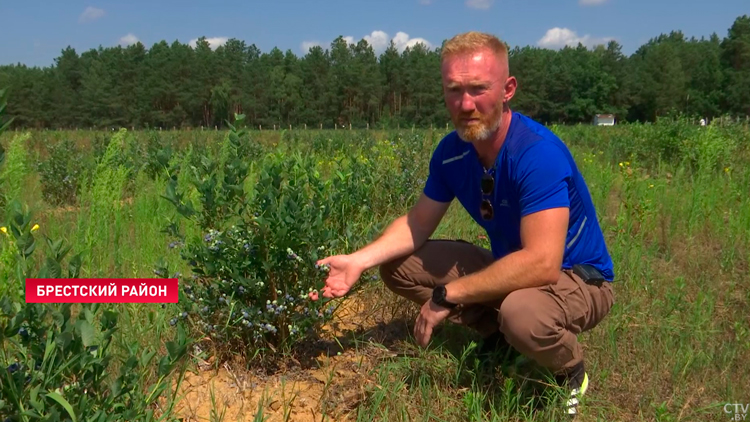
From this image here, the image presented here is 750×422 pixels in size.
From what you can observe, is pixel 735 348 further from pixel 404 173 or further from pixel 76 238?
pixel 76 238

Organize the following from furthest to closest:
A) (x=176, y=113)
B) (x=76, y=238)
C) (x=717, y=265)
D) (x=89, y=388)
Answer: (x=176, y=113) → (x=717, y=265) → (x=76, y=238) → (x=89, y=388)

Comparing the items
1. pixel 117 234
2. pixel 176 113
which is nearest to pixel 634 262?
pixel 117 234

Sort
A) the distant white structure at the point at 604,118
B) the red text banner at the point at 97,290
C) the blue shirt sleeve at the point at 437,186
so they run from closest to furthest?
the red text banner at the point at 97,290 < the blue shirt sleeve at the point at 437,186 < the distant white structure at the point at 604,118

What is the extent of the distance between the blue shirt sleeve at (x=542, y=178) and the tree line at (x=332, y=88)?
52.7 m

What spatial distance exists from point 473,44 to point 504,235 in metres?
0.75

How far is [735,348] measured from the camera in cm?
261

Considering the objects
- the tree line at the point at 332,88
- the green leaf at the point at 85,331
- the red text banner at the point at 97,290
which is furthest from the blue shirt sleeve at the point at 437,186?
the tree line at the point at 332,88

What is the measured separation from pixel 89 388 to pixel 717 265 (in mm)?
3493

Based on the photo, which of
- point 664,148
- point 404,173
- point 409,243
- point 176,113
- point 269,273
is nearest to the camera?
point 269,273

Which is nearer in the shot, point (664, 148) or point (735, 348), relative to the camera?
point (735, 348)

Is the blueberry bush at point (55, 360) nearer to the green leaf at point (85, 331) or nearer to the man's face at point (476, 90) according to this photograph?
the green leaf at point (85, 331)

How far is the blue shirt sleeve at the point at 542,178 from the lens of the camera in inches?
77.0

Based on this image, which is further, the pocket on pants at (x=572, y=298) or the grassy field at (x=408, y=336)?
the grassy field at (x=408, y=336)

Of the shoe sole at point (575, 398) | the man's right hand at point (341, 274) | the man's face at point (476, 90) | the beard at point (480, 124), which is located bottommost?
the shoe sole at point (575, 398)
